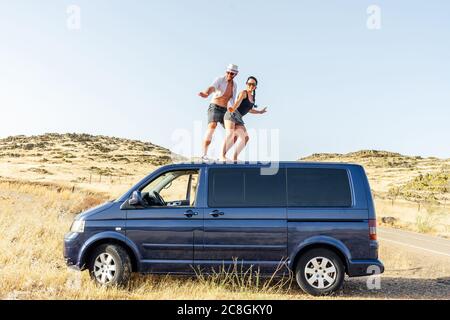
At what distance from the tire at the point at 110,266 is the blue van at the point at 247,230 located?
16 millimetres

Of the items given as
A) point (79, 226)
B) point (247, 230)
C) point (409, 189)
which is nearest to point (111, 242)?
point (79, 226)

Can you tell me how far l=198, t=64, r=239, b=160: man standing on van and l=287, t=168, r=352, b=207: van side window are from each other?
2.71 meters

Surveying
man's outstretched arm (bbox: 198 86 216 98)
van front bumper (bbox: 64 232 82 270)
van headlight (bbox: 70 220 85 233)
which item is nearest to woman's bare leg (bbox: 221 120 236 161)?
man's outstretched arm (bbox: 198 86 216 98)

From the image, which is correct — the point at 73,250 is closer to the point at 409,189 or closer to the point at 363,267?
the point at 363,267

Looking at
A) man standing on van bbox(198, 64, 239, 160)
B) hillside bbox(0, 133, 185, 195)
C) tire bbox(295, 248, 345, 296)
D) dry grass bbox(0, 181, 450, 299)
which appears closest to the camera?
dry grass bbox(0, 181, 450, 299)

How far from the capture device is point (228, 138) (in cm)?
1070

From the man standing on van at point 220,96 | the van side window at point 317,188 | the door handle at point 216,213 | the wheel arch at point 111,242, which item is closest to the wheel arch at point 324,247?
the van side window at point 317,188

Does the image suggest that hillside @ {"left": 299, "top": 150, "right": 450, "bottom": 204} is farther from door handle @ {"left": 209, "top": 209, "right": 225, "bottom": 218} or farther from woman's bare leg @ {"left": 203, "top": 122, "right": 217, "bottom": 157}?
door handle @ {"left": 209, "top": 209, "right": 225, "bottom": 218}

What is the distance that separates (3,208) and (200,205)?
10.2 metres

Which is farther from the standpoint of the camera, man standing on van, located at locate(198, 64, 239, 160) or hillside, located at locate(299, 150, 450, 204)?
hillside, located at locate(299, 150, 450, 204)

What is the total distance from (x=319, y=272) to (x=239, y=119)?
366 centimetres

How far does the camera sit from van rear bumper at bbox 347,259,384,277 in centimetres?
852

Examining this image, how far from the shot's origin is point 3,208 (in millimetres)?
16641
